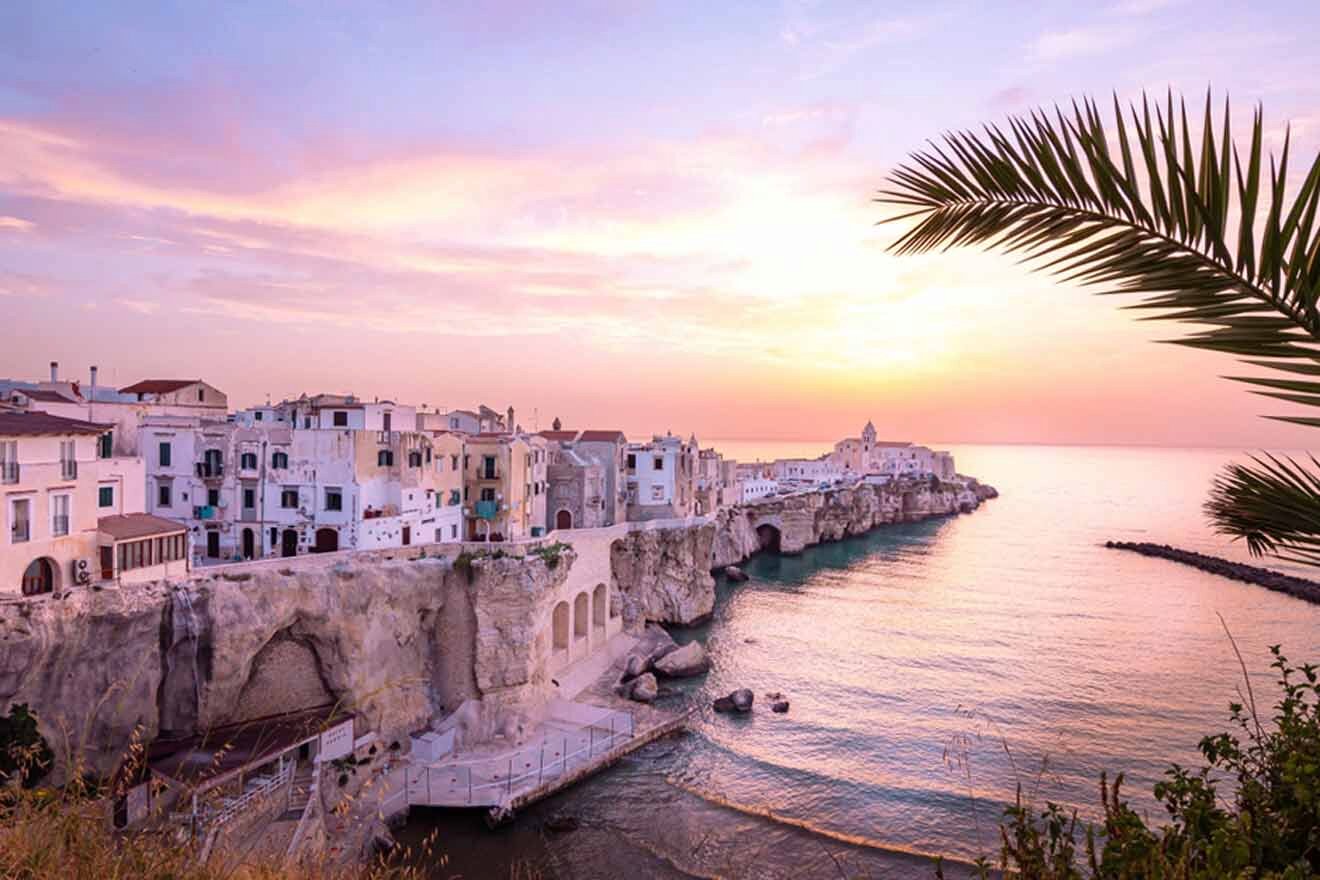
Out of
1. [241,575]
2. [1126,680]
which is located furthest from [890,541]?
[241,575]

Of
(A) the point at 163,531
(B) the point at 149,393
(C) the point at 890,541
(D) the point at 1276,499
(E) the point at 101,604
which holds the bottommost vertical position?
(C) the point at 890,541

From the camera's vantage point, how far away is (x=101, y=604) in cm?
1880

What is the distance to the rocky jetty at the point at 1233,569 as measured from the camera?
5078 cm

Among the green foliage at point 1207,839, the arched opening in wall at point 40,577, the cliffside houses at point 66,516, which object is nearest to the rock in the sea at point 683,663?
the cliffside houses at point 66,516

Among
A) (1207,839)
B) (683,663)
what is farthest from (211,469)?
(1207,839)

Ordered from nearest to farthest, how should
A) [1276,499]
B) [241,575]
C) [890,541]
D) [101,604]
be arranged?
[1276,499]
[101,604]
[241,575]
[890,541]

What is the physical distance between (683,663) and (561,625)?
5.63 meters

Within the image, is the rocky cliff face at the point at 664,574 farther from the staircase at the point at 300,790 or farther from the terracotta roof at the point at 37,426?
the terracotta roof at the point at 37,426

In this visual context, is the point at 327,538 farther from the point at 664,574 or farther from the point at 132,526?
the point at 664,574

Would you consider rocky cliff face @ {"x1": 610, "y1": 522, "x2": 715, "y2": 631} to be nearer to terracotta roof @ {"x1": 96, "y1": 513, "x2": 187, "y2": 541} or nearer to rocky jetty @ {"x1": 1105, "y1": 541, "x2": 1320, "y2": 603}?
terracotta roof @ {"x1": 96, "y1": 513, "x2": 187, "y2": 541}

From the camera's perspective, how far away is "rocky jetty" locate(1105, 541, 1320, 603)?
5078cm

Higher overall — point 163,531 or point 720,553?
point 163,531

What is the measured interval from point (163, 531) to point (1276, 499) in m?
25.8

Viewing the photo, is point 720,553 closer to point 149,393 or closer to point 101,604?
point 149,393
